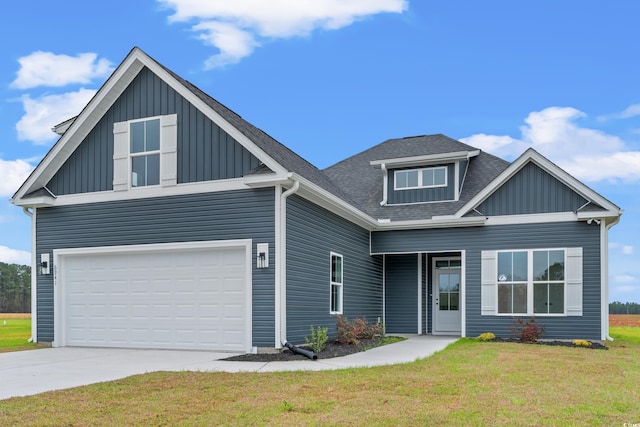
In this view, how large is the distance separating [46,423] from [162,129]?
27.1 feet

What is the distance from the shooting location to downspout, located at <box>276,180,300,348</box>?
463 inches

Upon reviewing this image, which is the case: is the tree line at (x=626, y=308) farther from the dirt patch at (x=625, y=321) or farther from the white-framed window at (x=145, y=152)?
the white-framed window at (x=145, y=152)

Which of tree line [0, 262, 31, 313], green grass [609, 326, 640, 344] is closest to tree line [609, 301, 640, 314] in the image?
green grass [609, 326, 640, 344]

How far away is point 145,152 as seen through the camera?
43.9ft

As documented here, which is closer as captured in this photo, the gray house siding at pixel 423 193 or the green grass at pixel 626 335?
the green grass at pixel 626 335

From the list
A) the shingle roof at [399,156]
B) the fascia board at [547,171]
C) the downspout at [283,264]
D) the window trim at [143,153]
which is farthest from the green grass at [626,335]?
the window trim at [143,153]

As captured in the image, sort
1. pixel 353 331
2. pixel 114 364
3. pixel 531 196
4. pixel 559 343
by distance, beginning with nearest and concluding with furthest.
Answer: pixel 114 364 → pixel 353 331 → pixel 559 343 → pixel 531 196

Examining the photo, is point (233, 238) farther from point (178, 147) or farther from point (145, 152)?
point (145, 152)

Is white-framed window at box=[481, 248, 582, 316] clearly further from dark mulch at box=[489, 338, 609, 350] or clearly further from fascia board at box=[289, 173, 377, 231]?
fascia board at box=[289, 173, 377, 231]

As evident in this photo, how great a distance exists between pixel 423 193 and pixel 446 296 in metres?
3.20

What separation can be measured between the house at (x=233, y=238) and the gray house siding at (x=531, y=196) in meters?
0.03

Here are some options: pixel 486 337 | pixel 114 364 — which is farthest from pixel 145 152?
pixel 486 337

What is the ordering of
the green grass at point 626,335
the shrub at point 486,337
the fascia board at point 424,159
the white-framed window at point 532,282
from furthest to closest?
the fascia board at point 424,159 → the green grass at point 626,335 → the shrub at point 486,337 → the white-framed window at point 532,282

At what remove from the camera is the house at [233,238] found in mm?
12266
